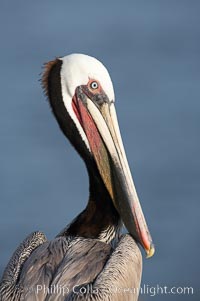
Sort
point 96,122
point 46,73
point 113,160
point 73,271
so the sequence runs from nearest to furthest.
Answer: point 73,271 < point 113,160 < point 96,122 < point 46,73

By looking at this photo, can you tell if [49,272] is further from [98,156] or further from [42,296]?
[98,156]

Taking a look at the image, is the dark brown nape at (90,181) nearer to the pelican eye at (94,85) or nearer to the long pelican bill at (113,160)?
the long pelican bill at (113,160)

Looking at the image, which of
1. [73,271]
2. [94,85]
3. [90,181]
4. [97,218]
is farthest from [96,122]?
[73,271]

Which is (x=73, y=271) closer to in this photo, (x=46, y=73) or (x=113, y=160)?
(x=113, y=160)

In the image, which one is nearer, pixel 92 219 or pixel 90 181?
pixel 92 219

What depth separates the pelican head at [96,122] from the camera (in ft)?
32.2

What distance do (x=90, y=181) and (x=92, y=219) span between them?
0.28 meters

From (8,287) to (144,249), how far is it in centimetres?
113

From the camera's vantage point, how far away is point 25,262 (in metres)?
9.45

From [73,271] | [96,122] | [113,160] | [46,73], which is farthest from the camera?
[46,73]

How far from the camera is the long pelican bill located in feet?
32.1

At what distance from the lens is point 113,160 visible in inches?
389

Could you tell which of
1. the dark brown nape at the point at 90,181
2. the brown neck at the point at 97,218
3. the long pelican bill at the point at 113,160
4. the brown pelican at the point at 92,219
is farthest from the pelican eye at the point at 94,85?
the brown neck at the point at 97,218

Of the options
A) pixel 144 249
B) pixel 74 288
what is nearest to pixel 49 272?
pixel 74 288
